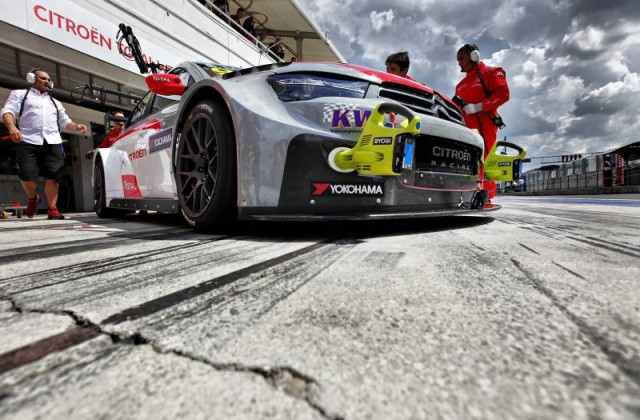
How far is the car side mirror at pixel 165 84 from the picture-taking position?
244 cm

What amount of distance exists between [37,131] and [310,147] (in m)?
4.30

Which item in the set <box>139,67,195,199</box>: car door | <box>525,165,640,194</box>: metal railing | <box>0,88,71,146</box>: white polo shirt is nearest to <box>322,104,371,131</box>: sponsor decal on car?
<box>139,67,195,199</box>: car door

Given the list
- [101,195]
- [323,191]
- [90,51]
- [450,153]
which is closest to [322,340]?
[323,191]

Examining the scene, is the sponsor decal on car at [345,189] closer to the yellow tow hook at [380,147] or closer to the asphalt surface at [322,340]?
the yellow tow hook at [380,147]

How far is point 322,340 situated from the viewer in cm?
54

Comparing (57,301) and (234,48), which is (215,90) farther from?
(234,48)

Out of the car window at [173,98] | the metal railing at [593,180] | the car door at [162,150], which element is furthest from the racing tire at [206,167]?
the metal railing at [593,180]

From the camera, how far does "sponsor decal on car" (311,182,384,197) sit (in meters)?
1.83

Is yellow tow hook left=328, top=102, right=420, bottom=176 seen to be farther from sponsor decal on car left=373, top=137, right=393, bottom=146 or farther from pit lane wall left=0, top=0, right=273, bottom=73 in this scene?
pit lane wall left=0, top=0, right=273, bottom=73

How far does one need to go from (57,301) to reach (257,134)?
128cm

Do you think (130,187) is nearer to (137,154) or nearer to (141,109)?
(137,154)

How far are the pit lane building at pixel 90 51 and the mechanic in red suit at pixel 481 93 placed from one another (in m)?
4.84

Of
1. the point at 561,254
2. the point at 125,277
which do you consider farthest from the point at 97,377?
the point at 561,254

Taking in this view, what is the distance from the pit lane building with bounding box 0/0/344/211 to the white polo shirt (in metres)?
0.65
